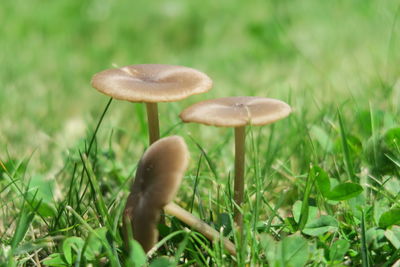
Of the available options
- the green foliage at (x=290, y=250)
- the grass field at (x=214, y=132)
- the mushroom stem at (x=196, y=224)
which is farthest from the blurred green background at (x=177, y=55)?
the green foliage at (x=290, y=250)

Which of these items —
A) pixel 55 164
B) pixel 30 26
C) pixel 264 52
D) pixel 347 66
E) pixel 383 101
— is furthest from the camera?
pixel 30 26

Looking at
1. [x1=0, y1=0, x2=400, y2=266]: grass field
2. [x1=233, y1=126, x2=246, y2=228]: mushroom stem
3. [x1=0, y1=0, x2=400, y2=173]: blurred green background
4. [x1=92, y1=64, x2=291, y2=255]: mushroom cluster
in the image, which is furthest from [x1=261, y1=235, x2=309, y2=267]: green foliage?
[x1=0, y1=0, x2=400, y2=173]: blurred green background

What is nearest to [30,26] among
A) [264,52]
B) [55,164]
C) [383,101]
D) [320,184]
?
[264,52]

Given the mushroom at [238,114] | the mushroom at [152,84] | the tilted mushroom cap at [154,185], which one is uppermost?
the mushroom at [152,84]

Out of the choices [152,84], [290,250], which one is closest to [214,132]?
[152,84]

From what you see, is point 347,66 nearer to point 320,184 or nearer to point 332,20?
point 332,20

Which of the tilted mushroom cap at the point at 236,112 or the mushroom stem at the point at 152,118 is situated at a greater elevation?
the tilted mushroom cap at the point at 236,112

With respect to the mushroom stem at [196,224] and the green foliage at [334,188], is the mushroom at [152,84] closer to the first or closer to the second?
the mushroom stem at [196,224]
